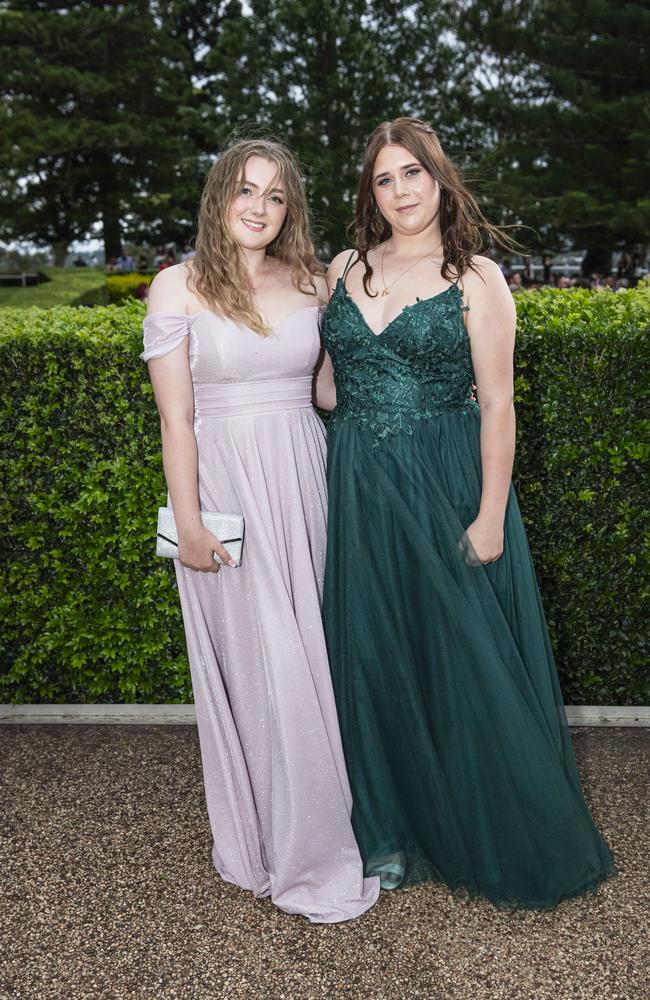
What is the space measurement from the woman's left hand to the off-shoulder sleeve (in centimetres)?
105

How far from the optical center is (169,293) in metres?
2.76

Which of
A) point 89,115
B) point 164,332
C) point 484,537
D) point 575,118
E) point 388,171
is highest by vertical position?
point 89,115

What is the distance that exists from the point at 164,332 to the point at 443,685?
4.44 feet

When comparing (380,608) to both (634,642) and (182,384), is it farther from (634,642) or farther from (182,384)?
Answer: (634,642)

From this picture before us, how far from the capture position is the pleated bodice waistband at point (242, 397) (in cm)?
288

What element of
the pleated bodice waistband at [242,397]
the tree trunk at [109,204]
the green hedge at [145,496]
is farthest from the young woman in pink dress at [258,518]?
the tree trunk at [109,204]

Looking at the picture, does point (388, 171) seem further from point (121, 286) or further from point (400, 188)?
point (121, 286)

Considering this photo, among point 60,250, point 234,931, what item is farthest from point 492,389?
point 60,250

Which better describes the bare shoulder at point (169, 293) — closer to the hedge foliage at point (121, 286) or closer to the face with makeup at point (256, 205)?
the face with makeup at point (256, 205)

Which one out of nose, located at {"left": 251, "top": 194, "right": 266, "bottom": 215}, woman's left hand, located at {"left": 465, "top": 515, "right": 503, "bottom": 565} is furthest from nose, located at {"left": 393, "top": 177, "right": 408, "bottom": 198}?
woman's left hand, located at {"left": 465, "top": 515, "right": 503, "bottom": 565}

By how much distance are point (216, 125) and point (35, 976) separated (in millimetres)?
Result: 27096

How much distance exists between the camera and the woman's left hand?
284 cm

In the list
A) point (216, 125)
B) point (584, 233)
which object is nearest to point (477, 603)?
point (584, 233)

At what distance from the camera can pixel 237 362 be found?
2.82m
